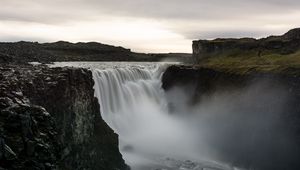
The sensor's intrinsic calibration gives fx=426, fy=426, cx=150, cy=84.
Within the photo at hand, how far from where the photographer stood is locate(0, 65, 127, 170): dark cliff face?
75.1 ft

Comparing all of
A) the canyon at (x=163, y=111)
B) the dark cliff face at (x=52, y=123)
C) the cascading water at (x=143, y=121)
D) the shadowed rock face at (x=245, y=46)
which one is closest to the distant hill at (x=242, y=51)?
the shadowed rock face at (x=245, y=46)

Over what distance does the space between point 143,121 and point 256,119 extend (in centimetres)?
1839

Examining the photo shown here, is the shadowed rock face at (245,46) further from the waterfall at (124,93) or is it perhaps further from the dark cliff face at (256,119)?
the waterfall at (124,93)

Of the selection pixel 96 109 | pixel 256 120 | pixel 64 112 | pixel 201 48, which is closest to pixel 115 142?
pixel 96 109

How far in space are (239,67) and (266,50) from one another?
834 inches

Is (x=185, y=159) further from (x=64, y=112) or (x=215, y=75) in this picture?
(x=64, y=112)

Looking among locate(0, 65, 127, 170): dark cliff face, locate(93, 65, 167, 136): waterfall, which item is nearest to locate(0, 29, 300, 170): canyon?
locate(0, 65, 127, 170): dark cliff face

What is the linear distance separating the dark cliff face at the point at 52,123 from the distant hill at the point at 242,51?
1336 inches

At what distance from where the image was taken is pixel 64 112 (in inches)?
1328

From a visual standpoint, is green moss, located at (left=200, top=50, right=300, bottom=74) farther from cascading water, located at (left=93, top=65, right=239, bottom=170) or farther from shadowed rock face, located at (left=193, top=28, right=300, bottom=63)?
cascading water, located at (left=93, top=65, right=239, bottom=170)

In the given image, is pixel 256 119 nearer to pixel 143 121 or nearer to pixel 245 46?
pixel 143 121

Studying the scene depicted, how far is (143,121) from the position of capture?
6688 cm

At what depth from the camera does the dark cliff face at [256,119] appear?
2069 inches

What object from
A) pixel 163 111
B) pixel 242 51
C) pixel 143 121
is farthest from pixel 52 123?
pixel 242 51
